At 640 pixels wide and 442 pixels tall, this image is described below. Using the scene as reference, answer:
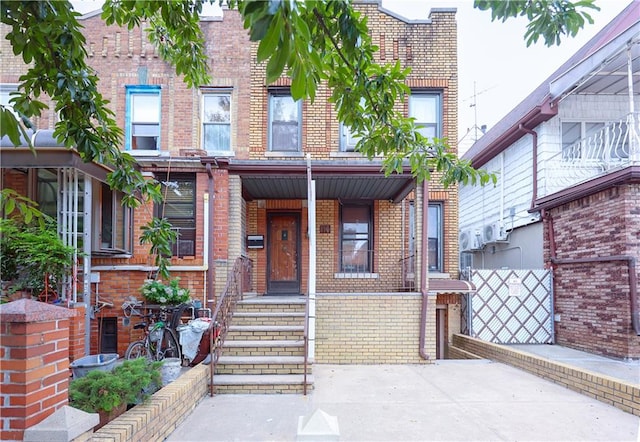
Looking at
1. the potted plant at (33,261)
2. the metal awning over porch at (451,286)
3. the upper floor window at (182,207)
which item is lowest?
the metal awning over porch at (451,286)

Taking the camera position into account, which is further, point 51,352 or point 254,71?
point 254,71

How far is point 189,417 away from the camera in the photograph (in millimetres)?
4508

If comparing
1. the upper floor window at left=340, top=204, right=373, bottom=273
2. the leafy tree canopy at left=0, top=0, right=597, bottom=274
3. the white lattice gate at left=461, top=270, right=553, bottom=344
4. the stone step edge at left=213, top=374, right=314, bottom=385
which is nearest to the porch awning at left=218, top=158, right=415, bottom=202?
the upper floor window at left=340, top=204, right=373, bottom=273

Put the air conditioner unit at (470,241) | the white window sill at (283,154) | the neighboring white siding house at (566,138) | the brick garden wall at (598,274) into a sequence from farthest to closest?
the air conditioner unit at (470,241), the white window sill at (283,154), the neighboring white siding house at (566,138), the brick garden wall at (598,274)

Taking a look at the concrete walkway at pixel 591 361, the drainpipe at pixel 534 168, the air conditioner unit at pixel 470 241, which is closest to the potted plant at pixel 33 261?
the concrete walkway at pixel 591 361

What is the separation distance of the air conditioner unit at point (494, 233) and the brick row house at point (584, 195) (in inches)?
1.2

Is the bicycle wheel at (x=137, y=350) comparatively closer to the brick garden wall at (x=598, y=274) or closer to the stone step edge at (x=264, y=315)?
the stone step edge at (x=264, y=315)

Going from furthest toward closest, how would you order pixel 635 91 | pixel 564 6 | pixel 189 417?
pixel 635 91 → pixel 189 417 → pixel 564 6

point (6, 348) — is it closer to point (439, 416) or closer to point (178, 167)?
point (439, 416)

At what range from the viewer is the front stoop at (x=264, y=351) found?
5430mm

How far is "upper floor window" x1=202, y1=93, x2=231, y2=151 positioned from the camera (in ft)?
30.9

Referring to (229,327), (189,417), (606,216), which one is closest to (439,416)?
(189,417)

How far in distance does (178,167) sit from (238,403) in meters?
4.77

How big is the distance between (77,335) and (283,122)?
20.3 ft
